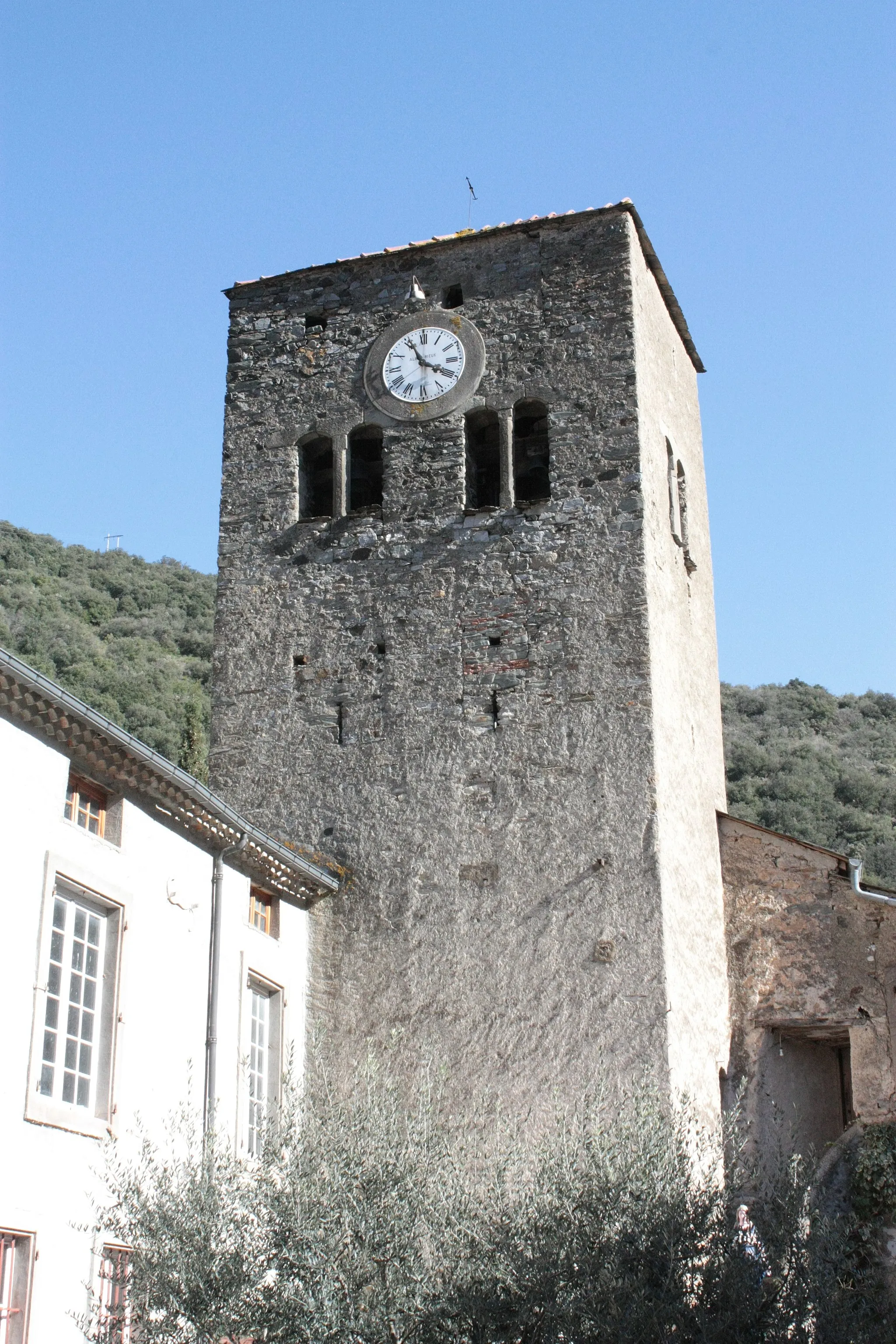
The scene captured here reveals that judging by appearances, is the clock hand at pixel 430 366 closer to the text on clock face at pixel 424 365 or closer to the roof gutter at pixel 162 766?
the text on clock face at pixel 424 365

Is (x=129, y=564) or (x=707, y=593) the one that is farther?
(x=129, y=564)

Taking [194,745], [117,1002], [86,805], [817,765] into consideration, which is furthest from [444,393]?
[817,765]

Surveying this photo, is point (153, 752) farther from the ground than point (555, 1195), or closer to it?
farther from the ground

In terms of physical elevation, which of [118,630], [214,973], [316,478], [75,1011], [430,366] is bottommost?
[75,1011]

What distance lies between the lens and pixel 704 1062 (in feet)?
48.6

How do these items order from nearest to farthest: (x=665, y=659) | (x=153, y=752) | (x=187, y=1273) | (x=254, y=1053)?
(x=187, y=1273) < (x=153, y=752) < (x=254, y=1053) < (x=665, y=659)

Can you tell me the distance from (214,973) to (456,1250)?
3581 millimetres

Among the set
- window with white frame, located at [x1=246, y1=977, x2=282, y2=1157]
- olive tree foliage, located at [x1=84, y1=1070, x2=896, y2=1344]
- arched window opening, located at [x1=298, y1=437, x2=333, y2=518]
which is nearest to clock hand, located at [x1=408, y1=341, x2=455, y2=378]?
arched window opening, located at [x1=298, y1=437, x2=333, y2=518]

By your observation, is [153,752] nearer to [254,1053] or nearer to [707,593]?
[254,1053]

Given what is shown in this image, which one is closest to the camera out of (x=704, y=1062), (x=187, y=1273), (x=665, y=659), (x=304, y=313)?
(x=187, y=1273)

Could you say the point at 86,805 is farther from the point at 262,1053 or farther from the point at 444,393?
the point at 444,393

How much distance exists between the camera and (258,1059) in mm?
13734

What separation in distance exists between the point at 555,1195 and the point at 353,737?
629 centimetres

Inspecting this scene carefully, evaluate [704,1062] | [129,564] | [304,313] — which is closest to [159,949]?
[704,1062]
